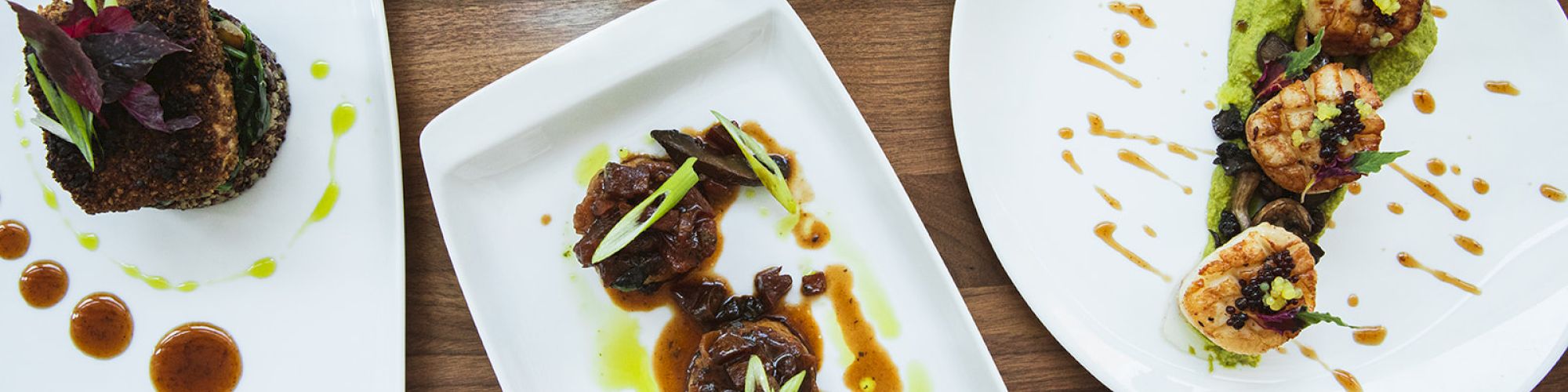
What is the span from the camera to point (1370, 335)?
3.31 metres

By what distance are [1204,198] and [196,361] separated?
394cm

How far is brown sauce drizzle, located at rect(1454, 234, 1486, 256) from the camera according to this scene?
133 inches

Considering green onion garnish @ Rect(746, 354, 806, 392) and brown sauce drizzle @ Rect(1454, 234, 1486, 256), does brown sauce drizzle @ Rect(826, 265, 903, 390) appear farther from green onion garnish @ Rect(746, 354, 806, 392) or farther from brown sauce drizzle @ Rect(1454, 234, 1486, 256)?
brown sauce drizzle @ Rect(1454, 234, 1486, 256)

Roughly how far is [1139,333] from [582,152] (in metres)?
2.29

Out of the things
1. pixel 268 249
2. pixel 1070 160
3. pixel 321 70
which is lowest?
pixel 268 249

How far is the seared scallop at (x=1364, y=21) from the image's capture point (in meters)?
3.20

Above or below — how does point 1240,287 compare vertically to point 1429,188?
below

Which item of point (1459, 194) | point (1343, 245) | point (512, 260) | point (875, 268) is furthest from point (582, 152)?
point (1459, 194)

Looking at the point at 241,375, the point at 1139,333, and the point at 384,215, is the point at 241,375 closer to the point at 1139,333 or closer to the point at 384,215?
the point at 384,215

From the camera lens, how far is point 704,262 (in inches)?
124

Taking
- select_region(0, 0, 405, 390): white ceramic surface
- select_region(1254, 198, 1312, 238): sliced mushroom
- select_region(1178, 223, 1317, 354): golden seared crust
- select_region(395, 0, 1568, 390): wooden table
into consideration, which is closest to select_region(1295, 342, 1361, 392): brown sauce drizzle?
select_region(1178, 223, 1317, 354): golden seared crust

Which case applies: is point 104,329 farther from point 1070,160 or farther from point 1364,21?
→ point 1364,21

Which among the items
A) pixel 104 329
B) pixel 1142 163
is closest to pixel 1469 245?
pixel 1142 163

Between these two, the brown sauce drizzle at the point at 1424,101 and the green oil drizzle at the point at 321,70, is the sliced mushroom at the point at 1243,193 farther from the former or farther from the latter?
the green oil drizzle at the point at 321,70
